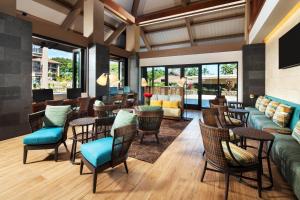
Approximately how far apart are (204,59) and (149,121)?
17.7ft

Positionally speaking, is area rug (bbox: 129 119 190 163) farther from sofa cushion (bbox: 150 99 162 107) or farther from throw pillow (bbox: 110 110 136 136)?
sofa cushion (bbox: 150 99 162 107)

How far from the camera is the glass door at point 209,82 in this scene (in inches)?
305

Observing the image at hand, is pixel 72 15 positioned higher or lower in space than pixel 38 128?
higher

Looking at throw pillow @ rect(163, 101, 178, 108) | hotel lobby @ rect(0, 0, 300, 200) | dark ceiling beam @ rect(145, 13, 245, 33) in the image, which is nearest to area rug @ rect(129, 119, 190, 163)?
hotel lobby @ rect(0, 0, 300, 200)

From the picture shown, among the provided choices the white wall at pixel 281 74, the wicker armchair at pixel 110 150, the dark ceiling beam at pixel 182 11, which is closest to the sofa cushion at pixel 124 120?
the wicker armchair at pixel 110 150

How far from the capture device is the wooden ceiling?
6555 millimetres

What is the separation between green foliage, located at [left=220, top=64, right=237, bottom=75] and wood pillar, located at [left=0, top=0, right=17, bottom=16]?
24.5 feet

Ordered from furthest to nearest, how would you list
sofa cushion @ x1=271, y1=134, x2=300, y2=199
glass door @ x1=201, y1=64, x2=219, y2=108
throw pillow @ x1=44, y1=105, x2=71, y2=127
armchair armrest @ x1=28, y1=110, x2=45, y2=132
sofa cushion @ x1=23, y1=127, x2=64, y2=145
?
glass door @ x1=201, y1=64, x2=219, y2=108
throw pillow @ x1=44, y1=105, x2=71, y2=127
armchair armrest @ x1=28, y1=110, x2=45, y2=132
sofa cushion @ x1=23, y1=127, x2=64, y2=145
sofa cushion @ x1=271, y1=134, x2=300, y2=199

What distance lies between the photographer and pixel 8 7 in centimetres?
370

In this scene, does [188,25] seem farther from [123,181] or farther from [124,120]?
[123,181]

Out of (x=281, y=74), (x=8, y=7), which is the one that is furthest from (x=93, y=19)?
(x=281, y=74)

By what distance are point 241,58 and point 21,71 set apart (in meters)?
7.58

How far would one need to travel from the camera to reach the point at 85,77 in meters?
6.39

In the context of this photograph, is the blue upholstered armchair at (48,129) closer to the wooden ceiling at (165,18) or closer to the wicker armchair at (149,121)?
the wicker armchair at (149,121)
